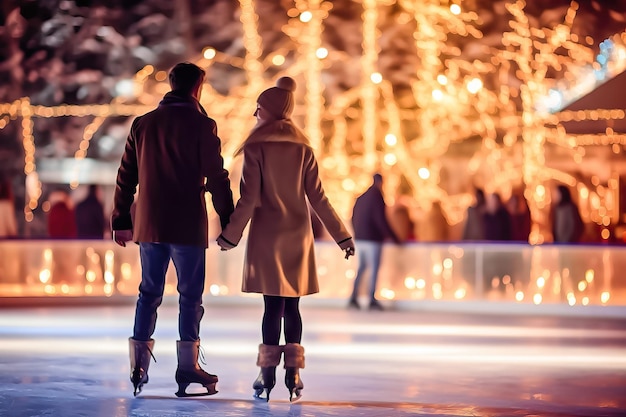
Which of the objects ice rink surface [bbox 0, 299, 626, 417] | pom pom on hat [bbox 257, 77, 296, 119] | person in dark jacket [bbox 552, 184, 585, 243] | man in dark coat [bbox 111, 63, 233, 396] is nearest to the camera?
Result: ice rink surface [bbox 0, 299, 626, 417]

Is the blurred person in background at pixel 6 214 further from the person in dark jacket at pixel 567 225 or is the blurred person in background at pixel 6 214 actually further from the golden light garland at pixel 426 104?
the person in dark jacket at pixel 567 225

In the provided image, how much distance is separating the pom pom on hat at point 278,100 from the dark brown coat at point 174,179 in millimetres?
283

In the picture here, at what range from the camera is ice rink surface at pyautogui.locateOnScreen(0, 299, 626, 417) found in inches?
230

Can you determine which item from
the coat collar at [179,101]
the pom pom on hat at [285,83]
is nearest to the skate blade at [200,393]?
the coat collar at [179,101]

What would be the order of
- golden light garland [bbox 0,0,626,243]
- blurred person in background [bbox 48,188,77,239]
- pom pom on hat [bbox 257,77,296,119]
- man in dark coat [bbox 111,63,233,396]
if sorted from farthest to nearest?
golden light garland [bbox 0,0,626,243], blurred person in background [bbox 48,188,77,239], pom pom on hat [bbox 257,77,296,119], man in dark coat [bbox 111,63,233,396]

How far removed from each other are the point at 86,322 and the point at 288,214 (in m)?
4.95

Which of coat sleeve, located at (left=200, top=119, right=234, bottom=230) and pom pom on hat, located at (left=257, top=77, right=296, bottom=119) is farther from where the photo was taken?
pom pom on hat, located at (left=257, top=77, right=296, bottom=119)

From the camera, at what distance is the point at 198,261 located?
5.98 m

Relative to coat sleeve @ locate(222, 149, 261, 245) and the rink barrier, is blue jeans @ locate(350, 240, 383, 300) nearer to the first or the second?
the rink barrier

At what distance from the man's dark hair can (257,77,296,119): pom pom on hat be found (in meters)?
0.32

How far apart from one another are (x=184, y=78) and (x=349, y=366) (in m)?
2.18

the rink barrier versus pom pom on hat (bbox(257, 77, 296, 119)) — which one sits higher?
pom pom on hat (bbox(257, 77, 296, 119))

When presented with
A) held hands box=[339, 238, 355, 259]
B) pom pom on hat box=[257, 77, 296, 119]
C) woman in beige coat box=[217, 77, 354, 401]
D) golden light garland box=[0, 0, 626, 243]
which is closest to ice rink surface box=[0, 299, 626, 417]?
woman in beige coat box=[217, 77, 354, 401]

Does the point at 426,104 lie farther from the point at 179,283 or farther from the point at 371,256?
the point at 179,283
